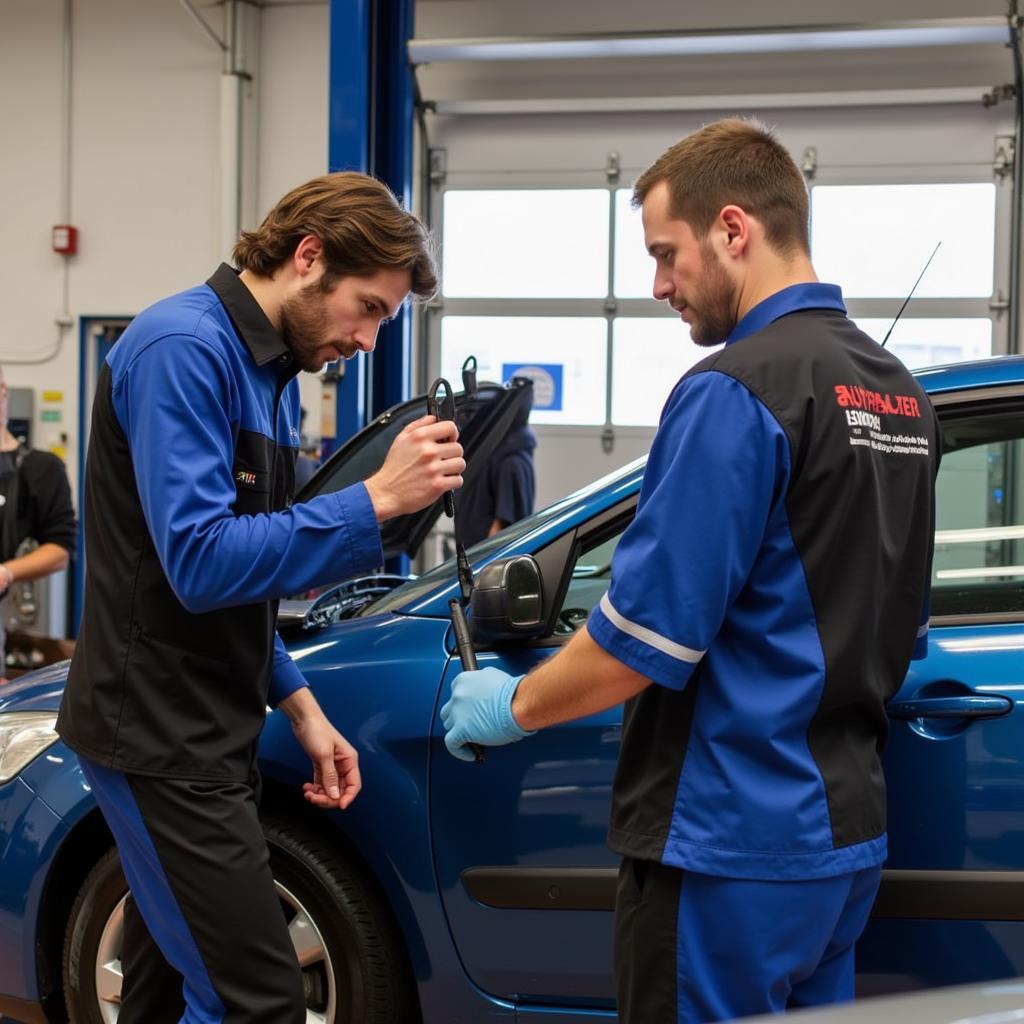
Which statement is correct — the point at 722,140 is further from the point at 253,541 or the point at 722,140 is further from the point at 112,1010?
the point at 112,1010

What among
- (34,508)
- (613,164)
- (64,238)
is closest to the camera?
(34,508)

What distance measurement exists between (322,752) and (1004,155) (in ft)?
21.3

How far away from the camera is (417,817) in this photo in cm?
217

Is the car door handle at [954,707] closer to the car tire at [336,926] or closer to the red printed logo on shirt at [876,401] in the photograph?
the red printed logo on shirt at [876,401]

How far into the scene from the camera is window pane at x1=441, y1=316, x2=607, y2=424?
768 cm

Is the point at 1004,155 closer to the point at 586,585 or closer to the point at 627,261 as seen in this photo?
the point at 627,261

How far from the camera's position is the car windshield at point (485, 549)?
7.42 ft

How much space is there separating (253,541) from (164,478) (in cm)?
13

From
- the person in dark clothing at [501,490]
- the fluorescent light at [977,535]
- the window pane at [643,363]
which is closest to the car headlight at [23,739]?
the fluorescent light at [977,535]

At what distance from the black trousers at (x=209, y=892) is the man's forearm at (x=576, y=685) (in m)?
0.43

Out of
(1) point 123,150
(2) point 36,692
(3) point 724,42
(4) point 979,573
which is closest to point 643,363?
(3) point 724,42

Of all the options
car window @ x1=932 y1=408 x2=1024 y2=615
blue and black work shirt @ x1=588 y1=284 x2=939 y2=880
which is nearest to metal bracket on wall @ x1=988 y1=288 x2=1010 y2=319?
car window @ x1=932 y1=408 x2=1024 y2=615

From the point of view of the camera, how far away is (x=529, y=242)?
25.2 ft

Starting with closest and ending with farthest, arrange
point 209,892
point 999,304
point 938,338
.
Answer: point 209,892
point 999,304
point 938,338
